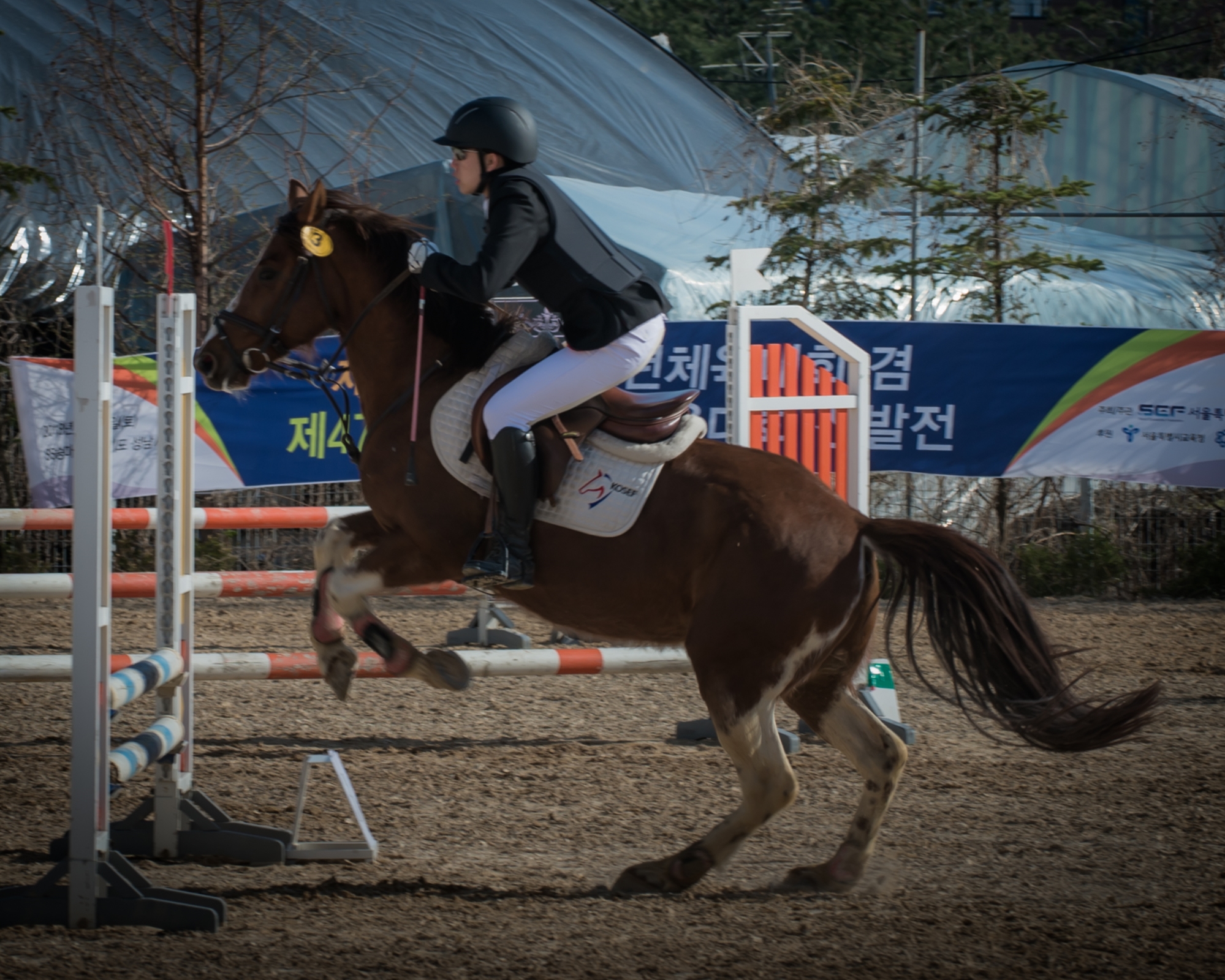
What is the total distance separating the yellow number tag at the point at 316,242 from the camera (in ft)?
12.7

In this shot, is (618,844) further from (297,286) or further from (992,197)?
(992,197)

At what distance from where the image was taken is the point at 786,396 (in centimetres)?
521

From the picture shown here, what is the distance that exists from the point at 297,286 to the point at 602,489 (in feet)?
4.02

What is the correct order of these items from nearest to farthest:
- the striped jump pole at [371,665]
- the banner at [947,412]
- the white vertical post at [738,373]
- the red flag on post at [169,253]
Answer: the red flag on post at [169,253], the striped jump pole at [371,665], the white vertical post at [738,373], the banner at [947,412]

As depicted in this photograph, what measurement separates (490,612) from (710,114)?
10.4 metres

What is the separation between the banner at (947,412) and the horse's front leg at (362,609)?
413cm

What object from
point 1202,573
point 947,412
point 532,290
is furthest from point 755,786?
point 1202,573

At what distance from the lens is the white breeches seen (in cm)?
366

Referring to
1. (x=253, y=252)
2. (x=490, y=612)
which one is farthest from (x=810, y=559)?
(x=253, y=252)

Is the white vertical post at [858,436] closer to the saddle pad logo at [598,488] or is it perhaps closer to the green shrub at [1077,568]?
the saddle pad logo at [598,488]

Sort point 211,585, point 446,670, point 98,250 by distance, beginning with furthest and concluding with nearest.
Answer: point 211,585 < point 446,670 < point 98,250

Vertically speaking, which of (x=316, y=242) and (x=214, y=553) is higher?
(x=316, y=242)

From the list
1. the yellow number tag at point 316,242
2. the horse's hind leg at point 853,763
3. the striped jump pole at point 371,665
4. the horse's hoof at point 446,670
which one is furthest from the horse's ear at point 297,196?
the horse's hind leg at point 853,763

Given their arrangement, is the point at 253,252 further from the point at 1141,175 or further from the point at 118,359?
the point at 1141,175
